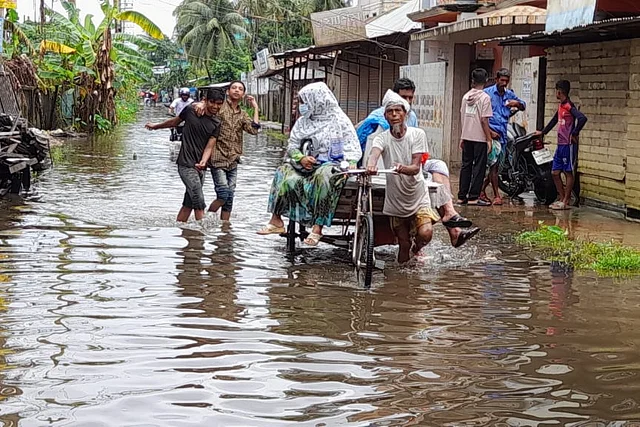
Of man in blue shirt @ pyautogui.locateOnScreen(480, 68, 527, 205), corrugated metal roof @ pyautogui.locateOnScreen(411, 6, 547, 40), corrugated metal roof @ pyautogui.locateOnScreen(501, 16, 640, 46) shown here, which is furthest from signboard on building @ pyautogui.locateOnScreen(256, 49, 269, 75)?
man in blue shirt @ pyautogui.locateOnScreen(480, 68, 527, 205)

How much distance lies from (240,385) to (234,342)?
966 millimetres

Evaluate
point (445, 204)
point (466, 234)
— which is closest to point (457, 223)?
point (466, 234)

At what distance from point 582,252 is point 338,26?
23.9 metres

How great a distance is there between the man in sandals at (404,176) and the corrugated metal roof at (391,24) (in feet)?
61.8

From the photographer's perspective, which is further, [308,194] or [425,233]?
[308,194]

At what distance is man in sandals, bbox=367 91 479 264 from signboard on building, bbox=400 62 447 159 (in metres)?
13.4

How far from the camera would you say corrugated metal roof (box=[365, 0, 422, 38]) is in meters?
28.6

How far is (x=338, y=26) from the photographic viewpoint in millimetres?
33125

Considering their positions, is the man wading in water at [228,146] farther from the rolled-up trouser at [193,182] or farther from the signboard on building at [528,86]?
the signboard on building at [528,86]

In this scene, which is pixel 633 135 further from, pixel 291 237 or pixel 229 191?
pixel 291 237

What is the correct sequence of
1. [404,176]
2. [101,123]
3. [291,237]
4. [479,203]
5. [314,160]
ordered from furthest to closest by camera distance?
[101,123]
[479,203]
[291,237]
[314,160]
[404,176]

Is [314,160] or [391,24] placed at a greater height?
[391,24]

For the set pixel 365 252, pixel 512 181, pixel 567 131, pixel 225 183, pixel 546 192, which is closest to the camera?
pixel 365 252

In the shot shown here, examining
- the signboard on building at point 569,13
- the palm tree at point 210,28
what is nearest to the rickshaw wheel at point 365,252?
the signboard on building at point 569,13
